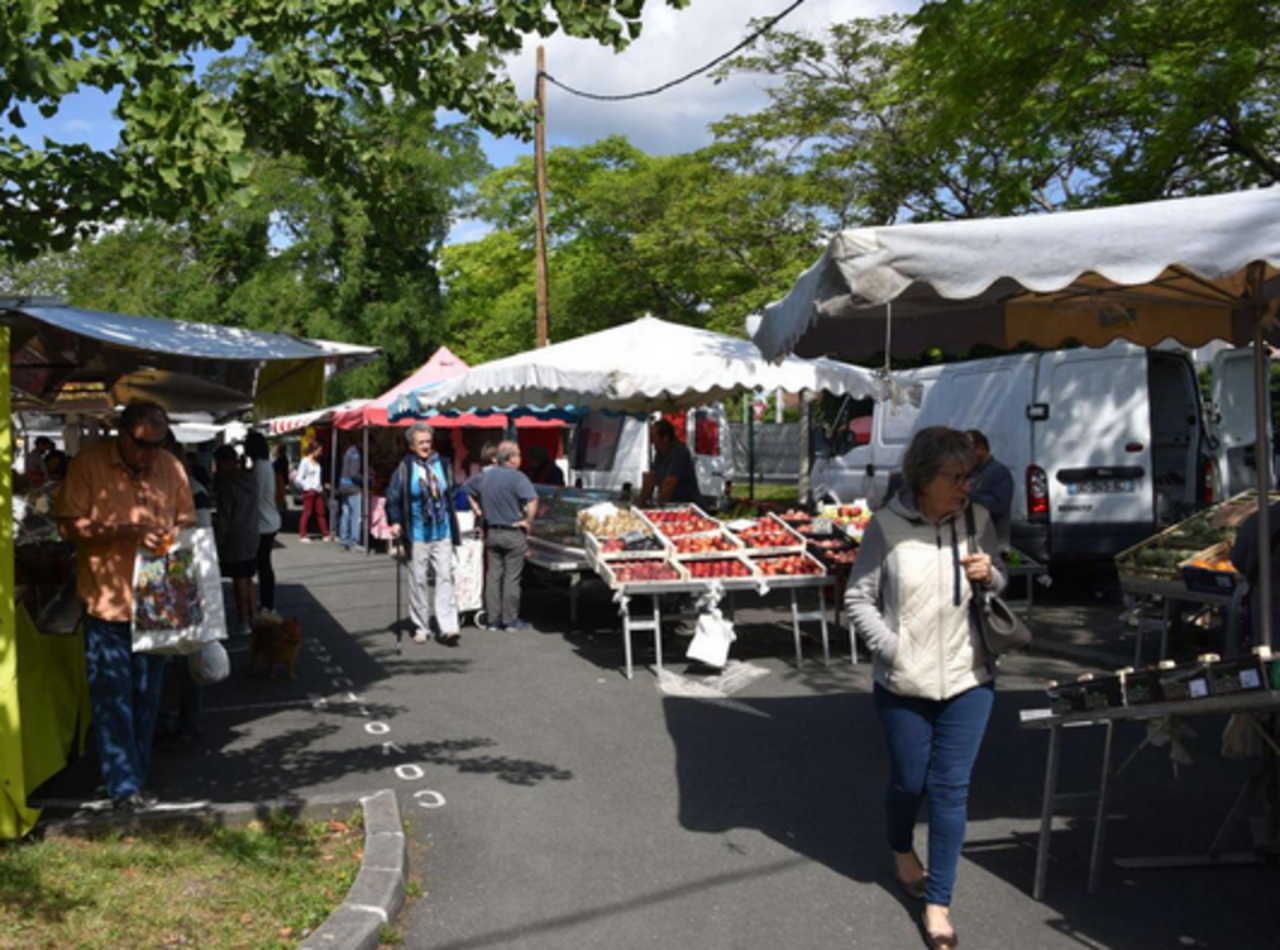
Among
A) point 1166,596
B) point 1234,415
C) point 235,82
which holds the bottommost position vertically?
point 1166,596

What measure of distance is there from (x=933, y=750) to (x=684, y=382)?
6.34 meters

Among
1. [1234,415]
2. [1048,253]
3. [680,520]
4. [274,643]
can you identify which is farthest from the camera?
[1234,415]

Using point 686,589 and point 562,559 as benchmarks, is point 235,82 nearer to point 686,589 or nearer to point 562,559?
point 686,589

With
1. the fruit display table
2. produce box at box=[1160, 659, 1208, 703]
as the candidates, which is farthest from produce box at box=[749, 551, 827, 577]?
produce box at box=[1160, 659, 1208, 703]

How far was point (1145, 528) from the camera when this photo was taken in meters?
11.5

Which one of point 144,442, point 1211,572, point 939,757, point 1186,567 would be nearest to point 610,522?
point 1186,567

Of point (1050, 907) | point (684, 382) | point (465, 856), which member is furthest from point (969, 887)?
point (684, 382)

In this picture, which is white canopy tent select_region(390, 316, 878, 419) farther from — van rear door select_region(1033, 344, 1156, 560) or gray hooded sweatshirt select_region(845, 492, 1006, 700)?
gray hooded sweatshirt select_region(845, 492, 1006, 700)

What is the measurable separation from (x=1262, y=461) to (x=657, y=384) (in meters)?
6.17

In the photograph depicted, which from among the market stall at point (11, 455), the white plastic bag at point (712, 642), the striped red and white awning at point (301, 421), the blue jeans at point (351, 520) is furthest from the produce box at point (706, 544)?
the striped red and white awning at point (301, 421)

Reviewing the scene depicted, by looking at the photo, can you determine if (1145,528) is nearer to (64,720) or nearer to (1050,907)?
(1050,907)

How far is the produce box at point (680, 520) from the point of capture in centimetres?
1000

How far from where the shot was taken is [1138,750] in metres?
4.46

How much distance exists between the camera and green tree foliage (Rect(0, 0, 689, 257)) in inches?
195
